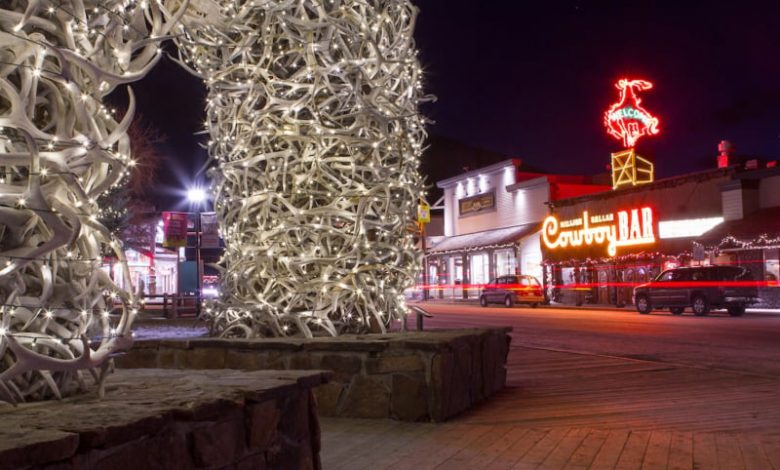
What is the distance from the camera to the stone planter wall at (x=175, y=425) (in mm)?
2676

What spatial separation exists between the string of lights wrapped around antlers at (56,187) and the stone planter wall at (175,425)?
0.24m

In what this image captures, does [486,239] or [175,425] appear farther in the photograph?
[486,239]

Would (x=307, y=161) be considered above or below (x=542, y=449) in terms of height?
above

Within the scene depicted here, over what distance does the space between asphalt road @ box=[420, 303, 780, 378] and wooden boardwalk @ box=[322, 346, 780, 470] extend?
264cm

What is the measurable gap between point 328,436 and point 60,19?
3598mm

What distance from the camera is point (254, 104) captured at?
26.0 ft

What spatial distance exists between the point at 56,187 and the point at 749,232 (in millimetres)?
27958

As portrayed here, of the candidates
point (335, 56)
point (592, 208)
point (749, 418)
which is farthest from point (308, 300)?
point (592, 208)

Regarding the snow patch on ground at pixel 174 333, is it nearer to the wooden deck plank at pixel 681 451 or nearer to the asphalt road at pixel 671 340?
the wooden deck plank at pixel 681 451

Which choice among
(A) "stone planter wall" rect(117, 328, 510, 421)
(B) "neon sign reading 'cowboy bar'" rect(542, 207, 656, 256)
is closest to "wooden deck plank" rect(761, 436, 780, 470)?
(A) "stone planter wall" rect(117, 328, 510, 421)

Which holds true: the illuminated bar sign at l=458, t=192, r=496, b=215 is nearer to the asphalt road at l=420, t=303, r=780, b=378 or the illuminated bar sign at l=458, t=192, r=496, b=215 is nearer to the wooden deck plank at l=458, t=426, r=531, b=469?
the asphalt road at l=420, t=303, r=780, b=378

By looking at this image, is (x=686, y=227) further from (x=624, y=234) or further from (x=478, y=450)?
(x=478, y=450)

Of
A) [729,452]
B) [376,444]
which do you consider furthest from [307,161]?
[729,452]

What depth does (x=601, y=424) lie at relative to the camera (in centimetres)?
683
